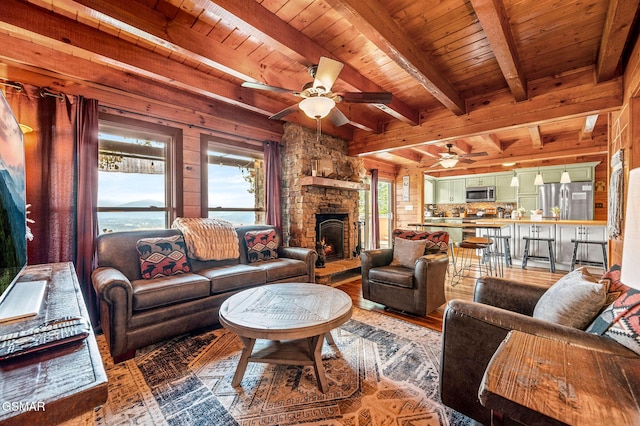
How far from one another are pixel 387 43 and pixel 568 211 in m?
7.00

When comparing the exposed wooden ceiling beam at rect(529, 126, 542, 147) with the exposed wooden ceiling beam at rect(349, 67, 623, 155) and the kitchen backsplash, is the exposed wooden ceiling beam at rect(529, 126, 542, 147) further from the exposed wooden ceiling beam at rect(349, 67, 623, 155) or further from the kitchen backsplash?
the kitchen backsplash

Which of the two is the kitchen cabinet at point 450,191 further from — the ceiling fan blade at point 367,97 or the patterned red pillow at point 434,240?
the ceiling fan blade at point 367,97

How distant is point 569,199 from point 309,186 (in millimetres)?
6350

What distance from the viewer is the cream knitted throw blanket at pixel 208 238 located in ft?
10.0

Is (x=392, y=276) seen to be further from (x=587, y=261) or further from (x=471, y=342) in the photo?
(x=587, y=261)

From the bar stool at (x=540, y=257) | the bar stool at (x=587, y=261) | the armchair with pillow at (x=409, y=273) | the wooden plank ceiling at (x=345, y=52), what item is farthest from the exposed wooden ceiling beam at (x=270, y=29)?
the bar stool at (x=587, y=261)

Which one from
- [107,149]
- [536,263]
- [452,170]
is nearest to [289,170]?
[107,149]

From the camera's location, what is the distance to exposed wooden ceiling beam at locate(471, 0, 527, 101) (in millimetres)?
1763

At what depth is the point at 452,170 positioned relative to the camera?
8.59 metres

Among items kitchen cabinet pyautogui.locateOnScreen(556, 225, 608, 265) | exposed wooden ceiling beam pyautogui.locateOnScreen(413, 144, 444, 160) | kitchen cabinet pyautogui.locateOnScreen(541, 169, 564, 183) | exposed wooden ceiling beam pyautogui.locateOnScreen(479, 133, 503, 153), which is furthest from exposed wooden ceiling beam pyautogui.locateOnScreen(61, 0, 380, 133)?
kitchen cabinet pyautogui.locateOnScreen(541, 169, 564, 183)

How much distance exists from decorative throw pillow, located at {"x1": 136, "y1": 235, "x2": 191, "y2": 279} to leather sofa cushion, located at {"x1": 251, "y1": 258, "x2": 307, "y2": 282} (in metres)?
0.77

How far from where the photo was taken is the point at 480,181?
8156 millimetres

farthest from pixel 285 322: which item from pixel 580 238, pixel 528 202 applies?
pixel 528 202

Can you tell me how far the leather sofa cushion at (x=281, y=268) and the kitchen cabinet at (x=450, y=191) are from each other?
22.4 feet
